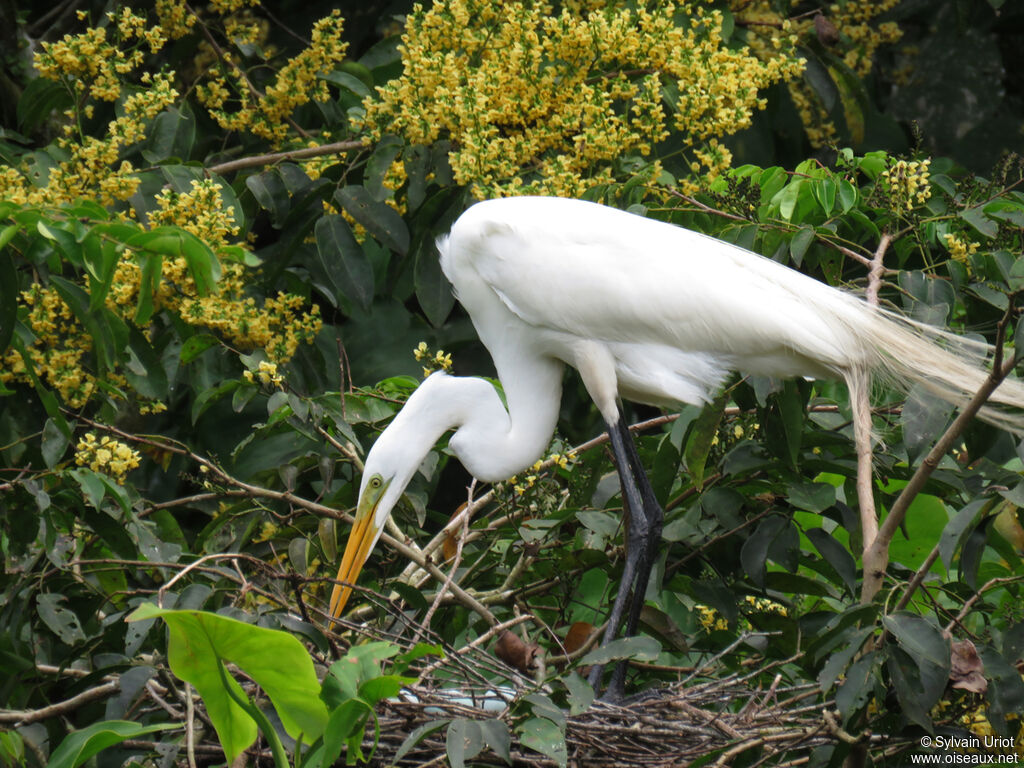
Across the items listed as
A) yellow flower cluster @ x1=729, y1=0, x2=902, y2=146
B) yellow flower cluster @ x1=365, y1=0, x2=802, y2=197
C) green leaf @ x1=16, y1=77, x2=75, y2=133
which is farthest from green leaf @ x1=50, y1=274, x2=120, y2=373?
yellow flower cluster @ x1=729, y1=0, x2=902, y2=146

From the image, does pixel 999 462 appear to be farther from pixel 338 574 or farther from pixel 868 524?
pixel 338 574

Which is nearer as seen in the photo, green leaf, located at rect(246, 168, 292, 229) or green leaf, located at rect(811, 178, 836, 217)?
Result: green leaf, located at rect(811, 178, 836, 217)

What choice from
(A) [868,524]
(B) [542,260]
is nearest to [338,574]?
(B) [542,260]

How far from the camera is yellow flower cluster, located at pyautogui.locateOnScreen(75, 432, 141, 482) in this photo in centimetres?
215

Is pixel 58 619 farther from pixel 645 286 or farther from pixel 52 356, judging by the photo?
pixel 645 286

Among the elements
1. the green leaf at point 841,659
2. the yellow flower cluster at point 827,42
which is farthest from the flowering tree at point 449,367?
the yellow flower cluster at point 827,42

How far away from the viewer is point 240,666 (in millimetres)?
1534

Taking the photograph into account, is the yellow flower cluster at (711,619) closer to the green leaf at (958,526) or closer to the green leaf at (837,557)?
the green leaf at (837,557)

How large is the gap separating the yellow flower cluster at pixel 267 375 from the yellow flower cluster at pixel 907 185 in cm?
127

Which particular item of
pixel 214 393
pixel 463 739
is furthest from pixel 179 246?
pixel 463 739

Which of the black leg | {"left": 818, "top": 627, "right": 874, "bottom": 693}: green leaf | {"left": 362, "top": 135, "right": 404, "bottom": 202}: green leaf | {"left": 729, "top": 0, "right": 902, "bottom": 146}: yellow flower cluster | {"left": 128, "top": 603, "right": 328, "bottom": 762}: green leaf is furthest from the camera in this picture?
{"left": 729, "top": 0, "right": 902, "bottom": 146}: yellow flower cluster

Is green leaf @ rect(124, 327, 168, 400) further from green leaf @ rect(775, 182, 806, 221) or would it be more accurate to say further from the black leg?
green leaf @ rect(775, 182, 806, 221)

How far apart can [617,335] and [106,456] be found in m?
1.20

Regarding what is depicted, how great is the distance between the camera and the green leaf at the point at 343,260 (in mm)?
3004
